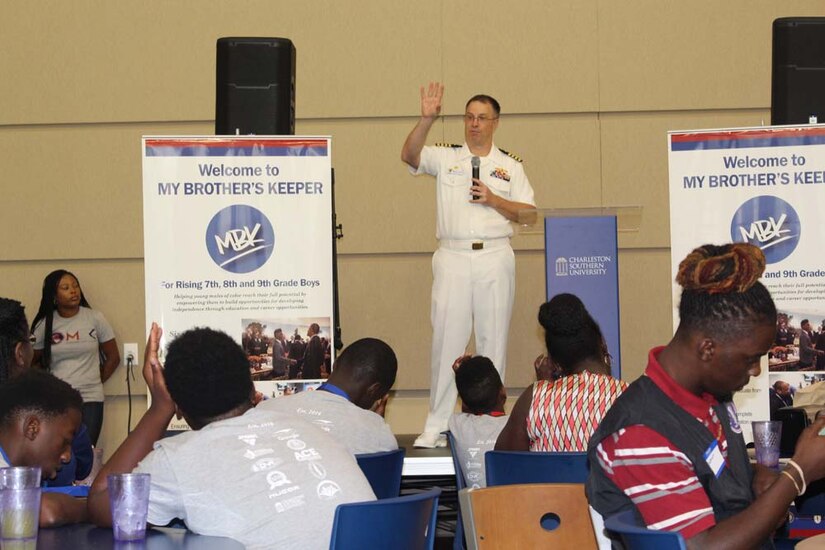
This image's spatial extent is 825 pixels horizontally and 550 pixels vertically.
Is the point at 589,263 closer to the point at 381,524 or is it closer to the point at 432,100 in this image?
the point at 432,100

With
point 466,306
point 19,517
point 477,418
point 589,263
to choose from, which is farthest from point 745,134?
point 19,517

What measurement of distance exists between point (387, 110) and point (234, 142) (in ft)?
7.36

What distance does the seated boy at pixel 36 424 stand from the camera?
2.43 m

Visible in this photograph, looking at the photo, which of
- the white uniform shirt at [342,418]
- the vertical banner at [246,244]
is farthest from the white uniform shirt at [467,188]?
the white uniform shirt at [342,418]

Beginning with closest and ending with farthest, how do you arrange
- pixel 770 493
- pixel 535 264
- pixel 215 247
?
1. pixel 770 493
2. pixel 215 247
3. pixel 535 264

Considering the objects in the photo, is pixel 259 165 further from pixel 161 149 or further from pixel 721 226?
pixel 721 226

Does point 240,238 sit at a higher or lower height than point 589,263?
higher

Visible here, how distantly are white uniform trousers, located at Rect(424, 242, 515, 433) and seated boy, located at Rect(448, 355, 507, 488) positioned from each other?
1124 millimetres

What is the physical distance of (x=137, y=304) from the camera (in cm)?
675

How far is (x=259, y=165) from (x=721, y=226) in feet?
6.72

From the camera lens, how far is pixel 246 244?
4637mm

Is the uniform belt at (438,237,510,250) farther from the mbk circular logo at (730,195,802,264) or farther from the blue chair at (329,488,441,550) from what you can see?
the blue chair at (329,488,441,550)

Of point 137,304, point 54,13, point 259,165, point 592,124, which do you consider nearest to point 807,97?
point 592,124

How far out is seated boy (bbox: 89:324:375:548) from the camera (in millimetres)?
1965
